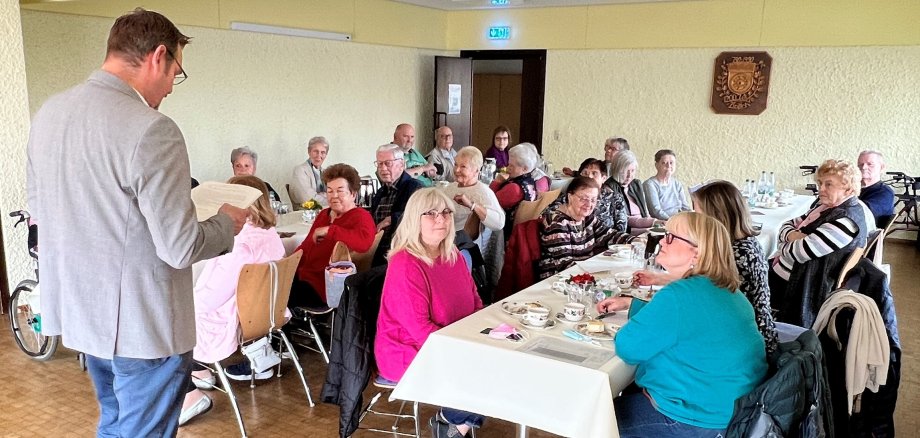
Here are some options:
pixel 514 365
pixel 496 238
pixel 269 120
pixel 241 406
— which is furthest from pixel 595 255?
pixel 269 120

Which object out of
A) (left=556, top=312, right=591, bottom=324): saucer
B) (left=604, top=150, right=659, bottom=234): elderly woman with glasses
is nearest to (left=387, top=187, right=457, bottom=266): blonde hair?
(left=556, top=312, right=591, bottom=324): saucer

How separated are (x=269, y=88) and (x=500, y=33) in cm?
379

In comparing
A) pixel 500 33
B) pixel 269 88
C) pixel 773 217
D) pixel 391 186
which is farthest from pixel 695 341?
pixel 500 33

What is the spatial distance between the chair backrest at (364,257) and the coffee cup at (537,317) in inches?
61.7

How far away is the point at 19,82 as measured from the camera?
4.51m

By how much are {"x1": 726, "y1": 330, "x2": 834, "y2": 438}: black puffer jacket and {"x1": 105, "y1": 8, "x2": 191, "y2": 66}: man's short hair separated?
1.94 meters

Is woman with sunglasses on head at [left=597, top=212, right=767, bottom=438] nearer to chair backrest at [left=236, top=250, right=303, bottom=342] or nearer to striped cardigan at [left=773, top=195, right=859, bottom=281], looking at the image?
chair backrest at [left=236, top=250, right=303, bottom=342]

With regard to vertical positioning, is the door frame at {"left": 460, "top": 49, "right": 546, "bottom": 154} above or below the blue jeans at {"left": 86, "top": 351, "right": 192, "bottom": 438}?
above

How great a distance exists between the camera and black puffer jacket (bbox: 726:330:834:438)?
6.61ft

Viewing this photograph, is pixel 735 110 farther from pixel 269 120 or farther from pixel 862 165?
pixel 269 120

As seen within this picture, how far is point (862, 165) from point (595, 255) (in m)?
2.92

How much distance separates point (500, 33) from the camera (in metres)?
10.1

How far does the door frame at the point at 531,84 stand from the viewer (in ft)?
32.7

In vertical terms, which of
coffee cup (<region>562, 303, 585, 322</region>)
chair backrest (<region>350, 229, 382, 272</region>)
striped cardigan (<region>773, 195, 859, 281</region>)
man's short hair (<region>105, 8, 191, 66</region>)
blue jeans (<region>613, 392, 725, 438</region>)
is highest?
man's short hair (<region>105, 8, 191, 66</region>)
